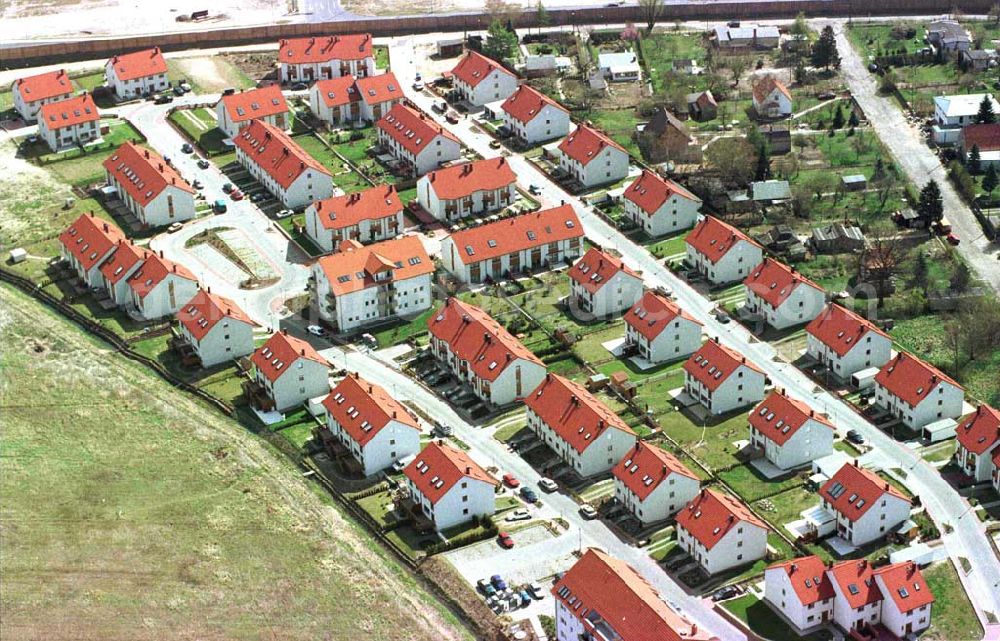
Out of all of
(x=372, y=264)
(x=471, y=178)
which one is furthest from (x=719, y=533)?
(x=471, y=178)

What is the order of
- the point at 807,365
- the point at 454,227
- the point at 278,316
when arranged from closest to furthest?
1. the point at 807,365
2. the point at 278,316
3. the point at 454,227

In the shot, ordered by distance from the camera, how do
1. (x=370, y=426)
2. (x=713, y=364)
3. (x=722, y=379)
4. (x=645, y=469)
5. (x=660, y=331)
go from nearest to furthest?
(x=645, y=469) < (x=370, y=426) < (x=722, y=379) < (x=713, y=364) < (x=660, y=331)

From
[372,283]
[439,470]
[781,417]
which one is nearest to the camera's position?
[439,470]

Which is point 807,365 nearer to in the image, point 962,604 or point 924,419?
point 924,419

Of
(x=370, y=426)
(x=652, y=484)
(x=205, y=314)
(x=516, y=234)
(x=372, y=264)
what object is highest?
(x=372, y=264)

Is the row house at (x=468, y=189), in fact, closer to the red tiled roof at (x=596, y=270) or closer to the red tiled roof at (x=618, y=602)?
the red tiled roof at (x=596, y=270)

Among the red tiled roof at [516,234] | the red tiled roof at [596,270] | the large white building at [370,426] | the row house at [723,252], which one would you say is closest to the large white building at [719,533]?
the large white building at [370,426]

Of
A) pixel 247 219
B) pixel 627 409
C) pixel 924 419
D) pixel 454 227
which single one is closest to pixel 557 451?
pixel 627 409

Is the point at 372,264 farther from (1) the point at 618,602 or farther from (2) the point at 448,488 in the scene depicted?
(1) the point at 618,602
